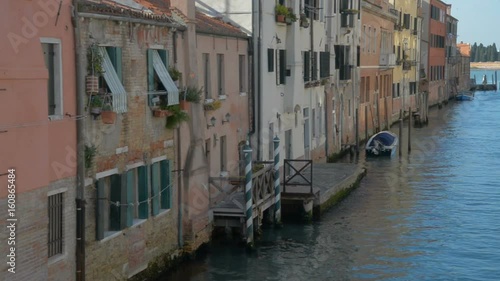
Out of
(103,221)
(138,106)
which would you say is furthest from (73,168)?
(138,106)

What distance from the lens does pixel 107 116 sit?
14.3m

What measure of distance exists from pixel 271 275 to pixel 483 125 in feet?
143

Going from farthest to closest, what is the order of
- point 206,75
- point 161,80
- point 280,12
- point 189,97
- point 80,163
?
point 280,12
point 206,75
point 189,97
point 161,80
point 80,163

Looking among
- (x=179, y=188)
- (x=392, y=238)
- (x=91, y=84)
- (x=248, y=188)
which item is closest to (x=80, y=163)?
(x=91, y=84)

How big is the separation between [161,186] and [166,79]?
2076 millimetres

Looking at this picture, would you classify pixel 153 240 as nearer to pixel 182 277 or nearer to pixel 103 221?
pixel 182 277

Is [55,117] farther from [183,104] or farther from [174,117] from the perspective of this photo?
[183,104]

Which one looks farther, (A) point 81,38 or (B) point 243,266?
(B) point 243,266

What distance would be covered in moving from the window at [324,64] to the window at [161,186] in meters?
15.7

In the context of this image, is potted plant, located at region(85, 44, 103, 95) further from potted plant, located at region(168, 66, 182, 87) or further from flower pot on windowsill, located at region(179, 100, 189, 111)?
flower pot on windowsill, located at region(179, 100, 189, 111)

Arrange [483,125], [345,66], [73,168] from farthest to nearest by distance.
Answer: [483,125]
[345,66]
[73,168]

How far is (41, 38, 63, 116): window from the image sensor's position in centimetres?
1288

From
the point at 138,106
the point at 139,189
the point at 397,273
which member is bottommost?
the point at 397,273

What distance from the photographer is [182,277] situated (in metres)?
17.5
